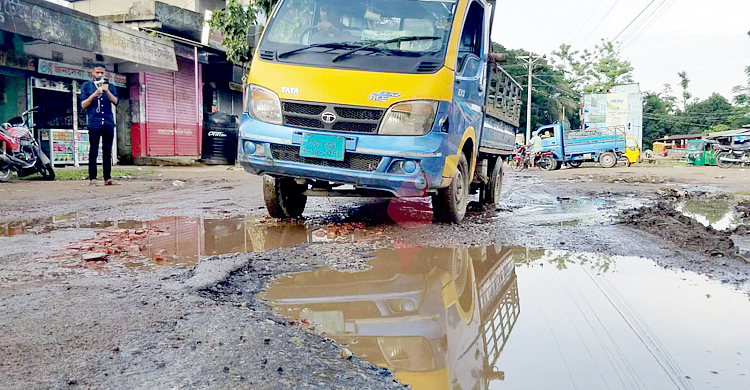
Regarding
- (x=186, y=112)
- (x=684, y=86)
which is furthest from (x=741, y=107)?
(x=186, y=112)

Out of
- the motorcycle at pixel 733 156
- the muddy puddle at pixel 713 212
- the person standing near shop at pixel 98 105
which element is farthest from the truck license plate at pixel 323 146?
the motorcycle at pixel 733 156

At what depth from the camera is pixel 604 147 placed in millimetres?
26391

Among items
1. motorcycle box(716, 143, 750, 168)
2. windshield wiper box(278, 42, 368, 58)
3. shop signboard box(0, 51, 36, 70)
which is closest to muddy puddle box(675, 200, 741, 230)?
windshield wiper box(278, 42, 368, 58)

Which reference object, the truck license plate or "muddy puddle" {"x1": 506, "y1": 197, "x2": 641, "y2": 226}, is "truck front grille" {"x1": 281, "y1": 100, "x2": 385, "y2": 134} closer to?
the truck license plate

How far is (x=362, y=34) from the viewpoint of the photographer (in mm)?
5246

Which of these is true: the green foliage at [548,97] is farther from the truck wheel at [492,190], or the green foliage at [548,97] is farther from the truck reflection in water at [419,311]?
the truck reflection in water at [419,311]

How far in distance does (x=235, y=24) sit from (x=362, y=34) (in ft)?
35.6

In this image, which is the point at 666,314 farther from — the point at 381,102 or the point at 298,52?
the point at 298,52

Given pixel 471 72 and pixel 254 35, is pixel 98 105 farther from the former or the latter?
pixel 471 72

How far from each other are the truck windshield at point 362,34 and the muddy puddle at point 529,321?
5.80 feet

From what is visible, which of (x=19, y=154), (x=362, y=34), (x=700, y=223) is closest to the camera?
(x=362, y=34)

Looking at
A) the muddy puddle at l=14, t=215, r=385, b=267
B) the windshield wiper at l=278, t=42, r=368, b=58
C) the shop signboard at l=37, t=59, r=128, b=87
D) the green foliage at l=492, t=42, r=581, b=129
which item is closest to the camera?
the muddy puddle at l=14, t=215, r=385, b=267

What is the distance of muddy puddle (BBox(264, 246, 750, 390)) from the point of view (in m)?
2.24

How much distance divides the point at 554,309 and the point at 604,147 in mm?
25229
